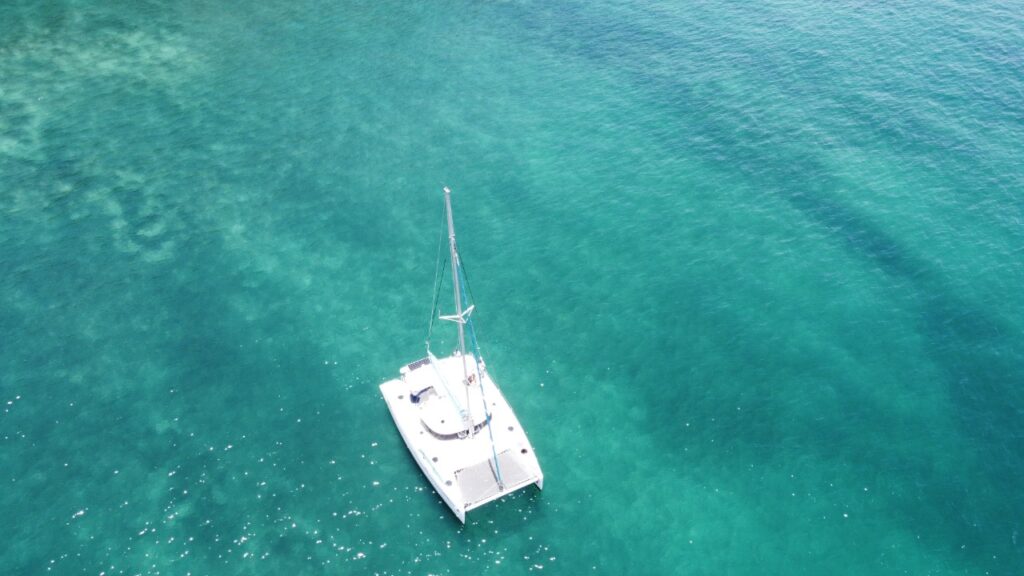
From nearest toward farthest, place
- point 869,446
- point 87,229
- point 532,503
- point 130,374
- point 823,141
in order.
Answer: point 532,503 < point 869,446 < point 130,374 < point 87,229 < point 823,141

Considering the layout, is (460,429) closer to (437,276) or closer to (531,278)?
(437,276)

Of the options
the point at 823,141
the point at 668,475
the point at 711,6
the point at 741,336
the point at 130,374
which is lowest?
the point at 130,374

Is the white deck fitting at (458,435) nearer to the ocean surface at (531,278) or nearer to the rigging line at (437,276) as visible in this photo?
the ocean surface at (531,278)

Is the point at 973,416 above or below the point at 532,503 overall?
above

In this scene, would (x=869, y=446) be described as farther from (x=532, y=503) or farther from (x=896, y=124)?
(x=896, y=124)

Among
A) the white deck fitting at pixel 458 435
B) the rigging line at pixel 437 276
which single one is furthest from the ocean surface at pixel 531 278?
the white deck fitting at pixel 458 435

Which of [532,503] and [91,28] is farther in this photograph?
[91,28]

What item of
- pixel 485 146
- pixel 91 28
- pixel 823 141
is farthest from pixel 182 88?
pixel 823 141

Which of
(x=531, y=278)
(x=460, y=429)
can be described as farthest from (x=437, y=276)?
(x=460, y=429)
